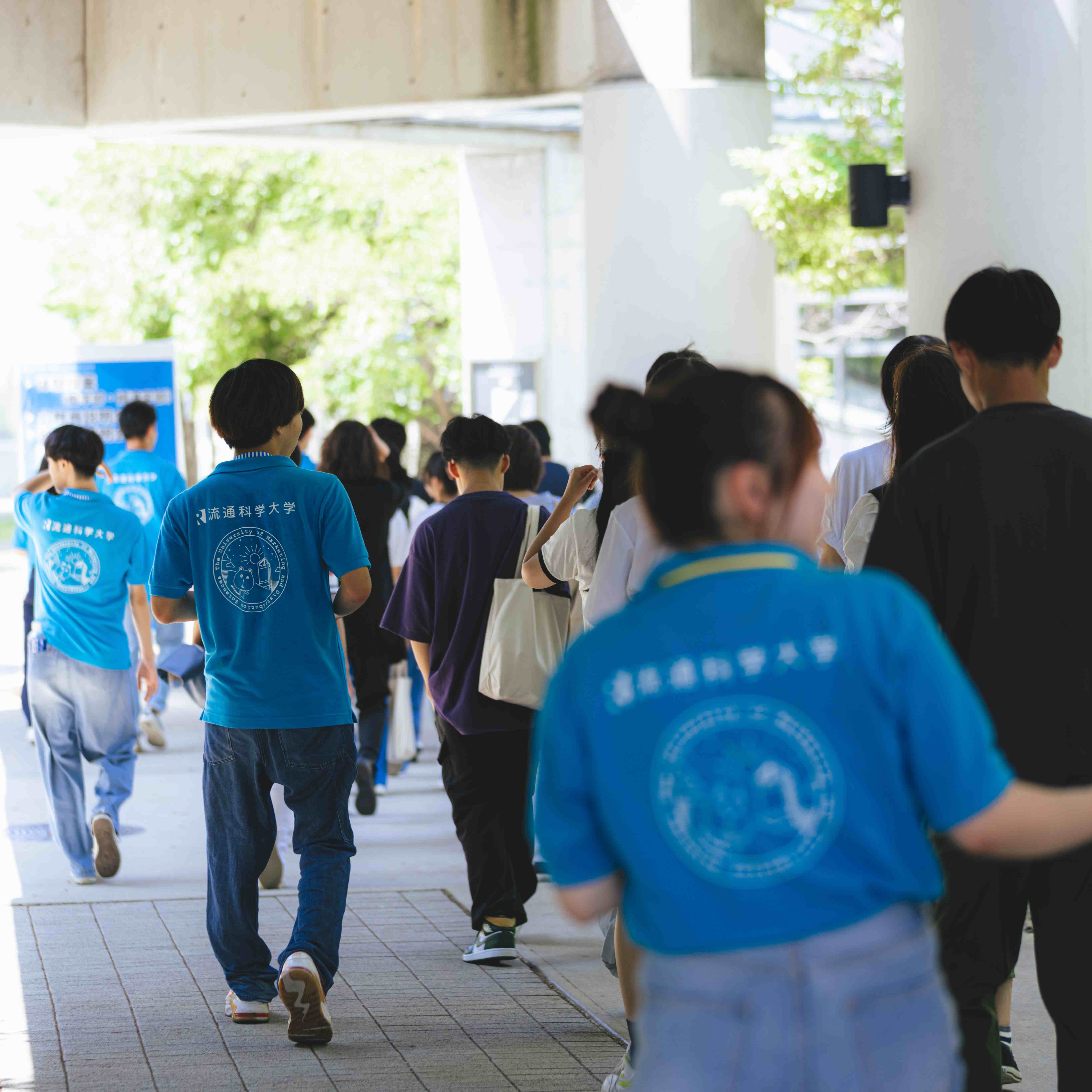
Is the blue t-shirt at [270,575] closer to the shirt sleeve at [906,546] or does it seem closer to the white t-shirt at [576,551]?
the white t-shirt at [576,551]

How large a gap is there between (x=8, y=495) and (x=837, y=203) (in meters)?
66.3

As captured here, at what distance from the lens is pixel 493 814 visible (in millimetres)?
5789

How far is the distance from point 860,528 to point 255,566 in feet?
5.94

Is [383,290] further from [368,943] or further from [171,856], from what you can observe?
[368,943]

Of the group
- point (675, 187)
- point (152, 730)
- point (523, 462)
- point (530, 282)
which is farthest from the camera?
point (530, 282)

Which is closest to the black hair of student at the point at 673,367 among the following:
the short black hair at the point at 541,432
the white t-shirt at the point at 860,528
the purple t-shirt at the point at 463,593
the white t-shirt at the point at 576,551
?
the white t-shirt at the point at 576,551

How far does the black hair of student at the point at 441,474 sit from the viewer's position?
28.1 ft

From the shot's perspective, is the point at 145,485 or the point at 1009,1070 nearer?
the point at 1009,1070

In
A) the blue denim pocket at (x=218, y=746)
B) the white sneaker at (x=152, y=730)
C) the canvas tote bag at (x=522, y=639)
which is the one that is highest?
the canvas tote bag at (x=522, y=639)

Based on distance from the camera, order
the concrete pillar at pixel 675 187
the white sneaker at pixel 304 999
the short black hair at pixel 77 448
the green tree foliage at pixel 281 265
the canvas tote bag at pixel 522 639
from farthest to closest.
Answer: the green tree foliage at pixel 281 265, the concrete pillar at pixel 675 187, the short black hair at pixel 77 448, the canvas tote bag at pixel 522 639, the white sneaker at pixel 304 999

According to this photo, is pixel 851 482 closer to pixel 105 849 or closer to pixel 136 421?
pixel 105 849

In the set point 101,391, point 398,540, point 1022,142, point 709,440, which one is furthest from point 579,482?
point 101,391

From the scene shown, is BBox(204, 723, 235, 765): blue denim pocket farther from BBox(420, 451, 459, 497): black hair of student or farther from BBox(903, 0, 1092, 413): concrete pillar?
BBox(903, 0, 1092, 413): concrete pillar

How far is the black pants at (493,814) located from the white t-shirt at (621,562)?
153 cm
